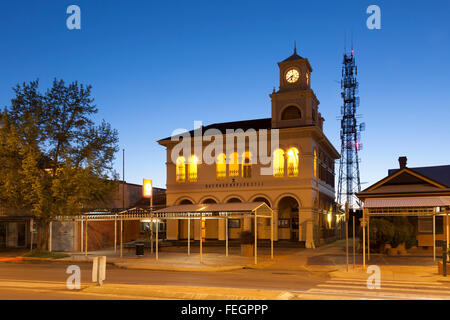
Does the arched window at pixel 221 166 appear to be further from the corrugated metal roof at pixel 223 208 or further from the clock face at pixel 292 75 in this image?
the corrugated metal roof at pixel 223 208

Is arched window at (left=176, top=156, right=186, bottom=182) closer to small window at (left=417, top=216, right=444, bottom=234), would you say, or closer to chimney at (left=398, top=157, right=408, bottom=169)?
chimney at (left=398, top=157, right=408, bottom=169)

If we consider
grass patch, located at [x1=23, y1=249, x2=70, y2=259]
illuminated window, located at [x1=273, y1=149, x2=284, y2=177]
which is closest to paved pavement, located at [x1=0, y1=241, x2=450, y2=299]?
grass patch, located at [x1=23, y1=249, x2=70, y2=259]

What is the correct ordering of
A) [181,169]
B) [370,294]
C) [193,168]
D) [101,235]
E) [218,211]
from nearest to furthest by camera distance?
[370,294], [218,211], [101,235], [193,168], [181,169]

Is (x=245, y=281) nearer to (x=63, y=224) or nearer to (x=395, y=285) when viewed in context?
(x=395, y=285)

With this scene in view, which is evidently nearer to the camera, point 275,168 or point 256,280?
point 256,280

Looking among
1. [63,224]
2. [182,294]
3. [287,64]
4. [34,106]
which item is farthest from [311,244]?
[182,294]

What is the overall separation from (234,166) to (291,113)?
6.93 m

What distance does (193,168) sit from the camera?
40.9 m

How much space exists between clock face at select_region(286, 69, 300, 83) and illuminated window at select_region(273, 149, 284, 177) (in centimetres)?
709

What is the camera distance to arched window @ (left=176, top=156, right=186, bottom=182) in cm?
4116

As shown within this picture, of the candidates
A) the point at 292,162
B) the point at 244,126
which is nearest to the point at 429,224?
the point at 292,162

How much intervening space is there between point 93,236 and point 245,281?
21974mm

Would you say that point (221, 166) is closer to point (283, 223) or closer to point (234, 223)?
point (234, 223)
